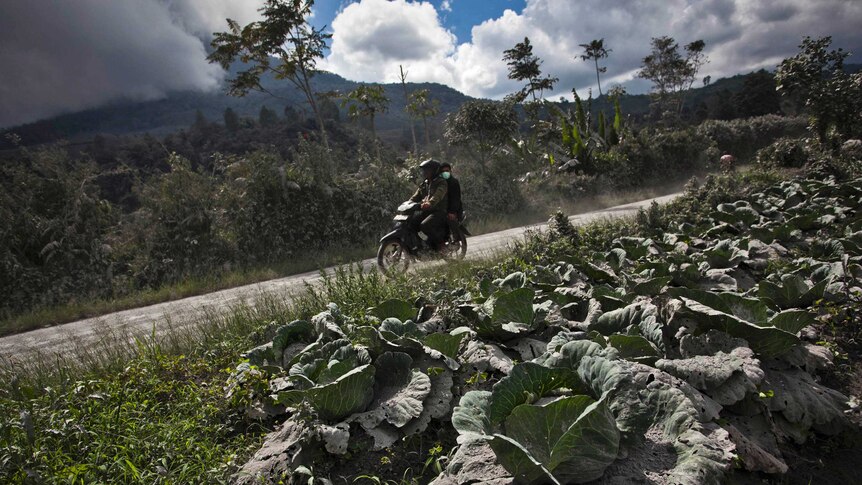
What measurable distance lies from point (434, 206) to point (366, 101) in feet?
47.5

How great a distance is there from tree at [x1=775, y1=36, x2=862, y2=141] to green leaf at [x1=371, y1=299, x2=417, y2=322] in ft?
55.5

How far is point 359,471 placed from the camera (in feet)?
7.18

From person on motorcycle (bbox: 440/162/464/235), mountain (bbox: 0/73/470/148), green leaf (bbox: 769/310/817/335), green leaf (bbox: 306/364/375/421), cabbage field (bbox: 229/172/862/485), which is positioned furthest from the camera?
mountain (bbox: 0/73/470/148)

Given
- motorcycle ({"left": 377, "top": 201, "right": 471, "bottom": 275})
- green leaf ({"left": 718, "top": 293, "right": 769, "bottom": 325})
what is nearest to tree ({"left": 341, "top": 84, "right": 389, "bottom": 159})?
motorcycle ({"left": 377, "top": 201, "right": 471, "bottom": 275})

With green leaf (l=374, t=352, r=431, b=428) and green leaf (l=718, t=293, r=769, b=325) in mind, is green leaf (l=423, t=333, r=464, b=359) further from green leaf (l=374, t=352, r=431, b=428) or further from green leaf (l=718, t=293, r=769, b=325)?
green leaf (l=718, t=293, r=769, b=325)

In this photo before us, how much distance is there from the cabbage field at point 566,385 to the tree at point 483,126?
41.7ft

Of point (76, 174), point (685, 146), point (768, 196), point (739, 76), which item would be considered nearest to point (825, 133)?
point (685, 146)

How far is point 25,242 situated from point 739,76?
408 feet

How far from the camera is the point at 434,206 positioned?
7.05 metres

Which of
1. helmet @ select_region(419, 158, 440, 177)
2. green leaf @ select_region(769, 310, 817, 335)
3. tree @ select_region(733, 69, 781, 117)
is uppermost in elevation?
tree @ select_region(733, 69, 781, 117)

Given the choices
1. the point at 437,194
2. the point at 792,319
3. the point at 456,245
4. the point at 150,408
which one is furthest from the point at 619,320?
the point at 456,245

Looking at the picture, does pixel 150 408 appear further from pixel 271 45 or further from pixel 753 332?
pixel 271 45

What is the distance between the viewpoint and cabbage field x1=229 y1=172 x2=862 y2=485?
168cm

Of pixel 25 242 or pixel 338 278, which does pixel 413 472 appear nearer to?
pixel 338 278
